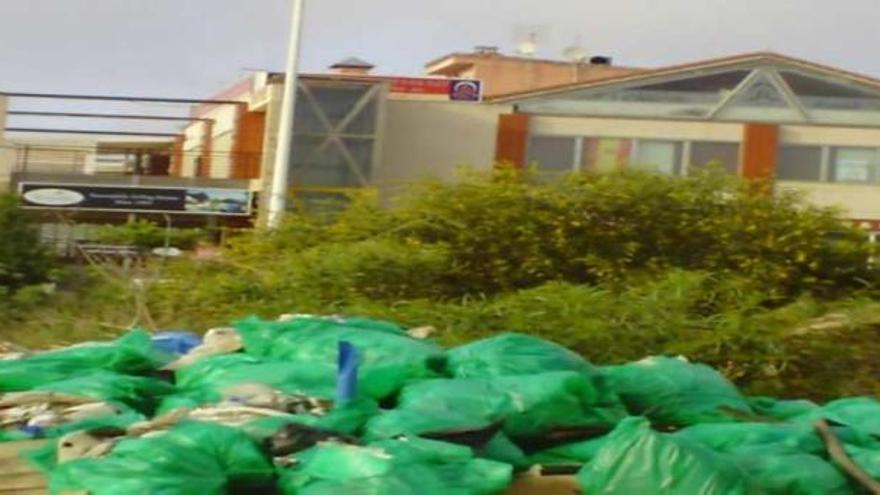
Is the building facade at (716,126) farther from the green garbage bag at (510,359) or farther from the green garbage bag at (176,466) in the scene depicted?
the green garbage bag at (176,466)

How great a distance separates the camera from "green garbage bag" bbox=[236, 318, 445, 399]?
6.00 meters

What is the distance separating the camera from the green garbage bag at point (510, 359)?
6219mm

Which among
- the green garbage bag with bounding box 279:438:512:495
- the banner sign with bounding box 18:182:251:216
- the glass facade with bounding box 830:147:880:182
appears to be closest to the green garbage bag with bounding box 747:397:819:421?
the green garbage bag with bounding box 279:438:512:495

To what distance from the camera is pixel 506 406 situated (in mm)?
5617

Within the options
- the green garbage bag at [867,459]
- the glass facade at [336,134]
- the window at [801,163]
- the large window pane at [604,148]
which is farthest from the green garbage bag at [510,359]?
the window at [801,163]

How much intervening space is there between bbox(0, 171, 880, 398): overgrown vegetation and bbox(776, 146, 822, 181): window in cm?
1965

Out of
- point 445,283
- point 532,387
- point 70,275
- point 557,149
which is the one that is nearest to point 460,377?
point 532,387

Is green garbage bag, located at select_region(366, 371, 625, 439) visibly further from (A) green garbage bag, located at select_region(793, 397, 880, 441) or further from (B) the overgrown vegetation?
(B) the overgrown vegetation

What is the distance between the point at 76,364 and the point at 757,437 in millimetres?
2760

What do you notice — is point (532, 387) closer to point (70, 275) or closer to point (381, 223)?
point (381, 223)

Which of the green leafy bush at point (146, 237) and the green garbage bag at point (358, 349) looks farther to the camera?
the green leafy bush at point (146, 237)

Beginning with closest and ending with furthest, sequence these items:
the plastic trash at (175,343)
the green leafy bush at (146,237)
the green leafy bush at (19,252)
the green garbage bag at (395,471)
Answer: the green garbage bag at (395,471) → the plastic trash at (175,343) → the green leafy bush at (19,252) → the green leafy bush at (146,237)

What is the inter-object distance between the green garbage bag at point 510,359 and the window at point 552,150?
87.2ft

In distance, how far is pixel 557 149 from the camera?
33.2 metres
